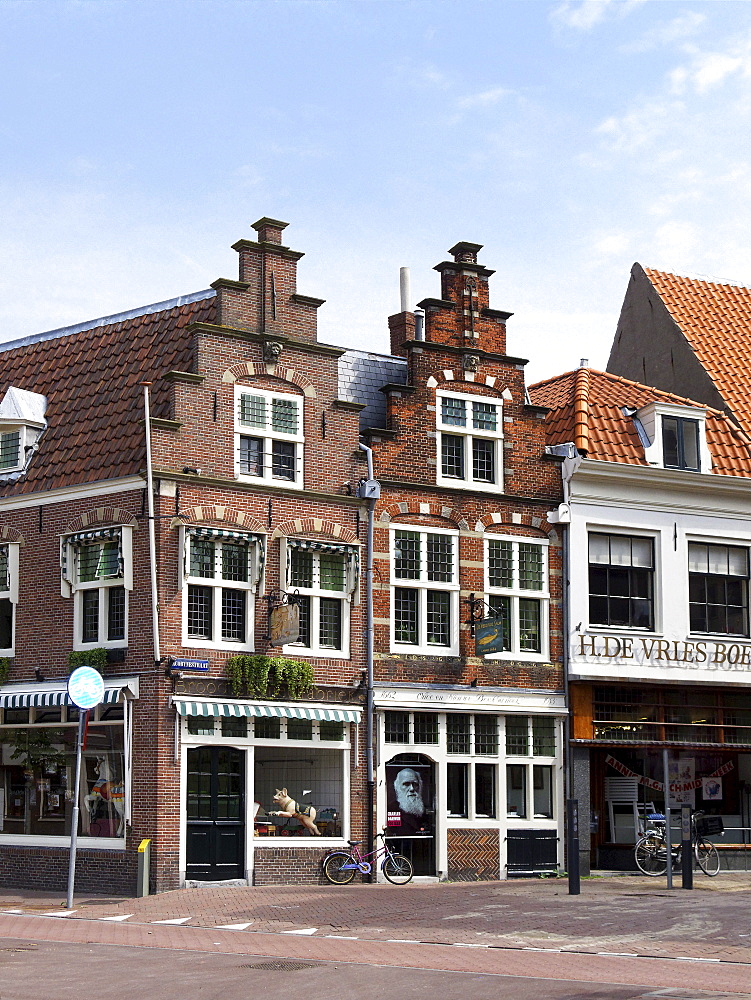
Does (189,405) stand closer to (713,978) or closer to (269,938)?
(269,938)

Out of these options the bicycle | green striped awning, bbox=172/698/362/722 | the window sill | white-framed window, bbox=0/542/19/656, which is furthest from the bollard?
white-framed window, bbox=0/542/19/656

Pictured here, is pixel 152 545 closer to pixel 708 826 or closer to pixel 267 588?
pixel 267 588

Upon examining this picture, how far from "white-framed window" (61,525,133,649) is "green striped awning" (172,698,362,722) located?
181 centimetres

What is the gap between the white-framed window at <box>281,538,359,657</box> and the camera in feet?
86.7

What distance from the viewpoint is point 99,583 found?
84.1 feet

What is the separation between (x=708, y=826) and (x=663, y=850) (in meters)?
1.16

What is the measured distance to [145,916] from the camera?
21.0 m

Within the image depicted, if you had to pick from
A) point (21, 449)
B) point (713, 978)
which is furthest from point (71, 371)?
point (713, 978)

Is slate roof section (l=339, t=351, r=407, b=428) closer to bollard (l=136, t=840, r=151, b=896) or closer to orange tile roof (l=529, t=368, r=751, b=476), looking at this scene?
orange tile roof (l=529, t=368, r=751, b=476)

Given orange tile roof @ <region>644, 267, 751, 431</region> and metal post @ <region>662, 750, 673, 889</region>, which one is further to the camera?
orange tile roof @ <region>644, 267, 751, 431</region>

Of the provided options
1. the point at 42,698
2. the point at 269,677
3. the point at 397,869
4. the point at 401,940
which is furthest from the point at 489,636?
the point at 401,940

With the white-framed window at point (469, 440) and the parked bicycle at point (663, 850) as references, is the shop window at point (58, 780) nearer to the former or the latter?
the white-framed window at point (469, 440)

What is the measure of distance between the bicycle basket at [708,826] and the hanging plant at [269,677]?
8.35 metres

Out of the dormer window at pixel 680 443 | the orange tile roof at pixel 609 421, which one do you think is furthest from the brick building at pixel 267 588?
the dormer window at pixel 680 443
